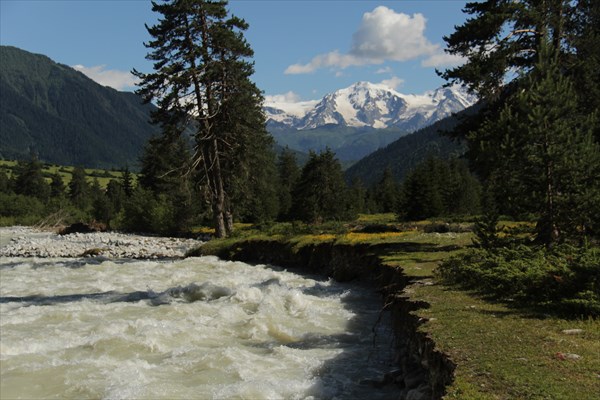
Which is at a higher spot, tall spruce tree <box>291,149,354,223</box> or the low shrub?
tall spruce tree <box>291,149,354,223</box>

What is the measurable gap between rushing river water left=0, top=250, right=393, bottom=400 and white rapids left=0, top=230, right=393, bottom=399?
0.10 feet

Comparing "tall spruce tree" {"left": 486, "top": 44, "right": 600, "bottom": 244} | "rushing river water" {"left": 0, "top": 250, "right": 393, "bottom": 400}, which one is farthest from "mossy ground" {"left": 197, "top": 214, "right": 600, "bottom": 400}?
"tall spruce tree" {"left": 486, "top": 44, "right": 600, "bottom": 244}

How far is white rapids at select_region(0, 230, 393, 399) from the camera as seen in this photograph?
8.91m

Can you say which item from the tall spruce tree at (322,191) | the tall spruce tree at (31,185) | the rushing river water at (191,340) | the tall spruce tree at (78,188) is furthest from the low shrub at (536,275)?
the tall spruce tree at (31,185)

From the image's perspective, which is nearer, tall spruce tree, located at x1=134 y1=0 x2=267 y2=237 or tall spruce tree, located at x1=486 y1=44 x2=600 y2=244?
tall spruce tree, located at x1=486 y1=44 x2=600 y2=244

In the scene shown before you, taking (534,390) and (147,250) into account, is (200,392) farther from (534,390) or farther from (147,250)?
(147,250)

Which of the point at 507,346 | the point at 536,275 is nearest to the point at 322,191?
the point at 536,275

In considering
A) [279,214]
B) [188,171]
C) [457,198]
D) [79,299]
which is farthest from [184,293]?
[457,198]

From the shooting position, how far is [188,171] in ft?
92.5

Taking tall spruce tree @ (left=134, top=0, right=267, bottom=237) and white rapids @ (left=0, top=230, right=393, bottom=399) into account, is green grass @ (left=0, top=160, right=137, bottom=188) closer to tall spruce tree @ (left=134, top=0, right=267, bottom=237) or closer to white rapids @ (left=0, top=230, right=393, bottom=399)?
tall spruce tree @ (left=134, top=0, right=267, bottom=237)

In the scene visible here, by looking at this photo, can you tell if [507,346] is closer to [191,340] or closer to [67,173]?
[191,340]

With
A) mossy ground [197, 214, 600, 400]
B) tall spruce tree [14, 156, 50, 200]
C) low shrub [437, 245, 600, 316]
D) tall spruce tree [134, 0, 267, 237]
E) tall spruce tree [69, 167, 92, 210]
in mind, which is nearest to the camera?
mossy ground [197, 214, 600, 400]

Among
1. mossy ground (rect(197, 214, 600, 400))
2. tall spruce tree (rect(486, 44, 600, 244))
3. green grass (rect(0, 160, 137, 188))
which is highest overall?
green grass (rect(0, 160, 137, 188))

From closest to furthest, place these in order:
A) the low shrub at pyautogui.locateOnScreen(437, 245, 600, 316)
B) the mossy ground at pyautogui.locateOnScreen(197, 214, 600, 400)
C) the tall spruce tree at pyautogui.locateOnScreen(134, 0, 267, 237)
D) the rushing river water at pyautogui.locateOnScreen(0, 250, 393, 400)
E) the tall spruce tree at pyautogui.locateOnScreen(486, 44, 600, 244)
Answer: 1. the mossy ground at pyautogui.locateOnScreen(197, 214, 600, 400)
2. the rushing river water at pyautogui.locateOnScreen(0, 250, 393, 400)
3. the low shrub at pyautogui.locateOnScreen(437, 245, 600, 316)
4. the tall spruce tree at pyautogui.locateOnScreen(486, 44, 600, 244)
5. the tall spruce tree at pyautogui.locateOnScreen(134, 0, 267, 237)
